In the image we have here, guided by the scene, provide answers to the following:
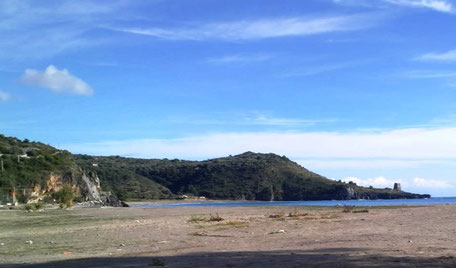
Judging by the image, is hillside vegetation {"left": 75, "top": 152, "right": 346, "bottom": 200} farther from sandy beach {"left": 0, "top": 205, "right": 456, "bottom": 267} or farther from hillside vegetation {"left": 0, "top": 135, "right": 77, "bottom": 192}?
sandy beach {"left": 0, "top": 205, "right": 456, "bottom": 267}

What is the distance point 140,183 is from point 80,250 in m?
172

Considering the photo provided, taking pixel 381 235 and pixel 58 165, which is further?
pixel 58 165

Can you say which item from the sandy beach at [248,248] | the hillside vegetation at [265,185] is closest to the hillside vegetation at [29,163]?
the hillside vegetation at [265,185]

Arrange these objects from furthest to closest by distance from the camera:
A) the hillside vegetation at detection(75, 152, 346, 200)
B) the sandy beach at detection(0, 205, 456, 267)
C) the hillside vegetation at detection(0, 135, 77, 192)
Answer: the hillside vegetation at detection(75, 152, 346, 200)
the hillside vegetation at detection(0, 135, 77, 192)
the sandy beach at detection(0, 205, 456, 267)

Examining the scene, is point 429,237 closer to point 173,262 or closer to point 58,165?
point 173,262

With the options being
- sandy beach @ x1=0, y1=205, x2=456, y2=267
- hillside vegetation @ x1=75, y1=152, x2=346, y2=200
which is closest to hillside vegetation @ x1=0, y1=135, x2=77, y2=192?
hillside vegetation @ x1=75, y1=152, x2=346, y2=200

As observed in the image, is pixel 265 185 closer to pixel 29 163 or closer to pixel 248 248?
pixel 29 163

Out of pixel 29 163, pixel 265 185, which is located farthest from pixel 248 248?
pixel 265 185

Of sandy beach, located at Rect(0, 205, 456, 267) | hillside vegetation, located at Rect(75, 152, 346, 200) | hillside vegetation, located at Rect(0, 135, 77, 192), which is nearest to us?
sandy beach, located at Rect(0, 205, 456, 267)

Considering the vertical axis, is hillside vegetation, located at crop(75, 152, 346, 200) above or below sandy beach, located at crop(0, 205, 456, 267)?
above

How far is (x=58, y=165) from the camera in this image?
10744cm

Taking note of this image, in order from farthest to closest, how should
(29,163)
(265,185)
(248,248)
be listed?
(265,185) → (29,163) → (248,248)

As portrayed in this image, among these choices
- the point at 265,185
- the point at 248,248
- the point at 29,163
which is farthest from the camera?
the point at 265,185

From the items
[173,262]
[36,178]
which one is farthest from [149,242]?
[36,178]
